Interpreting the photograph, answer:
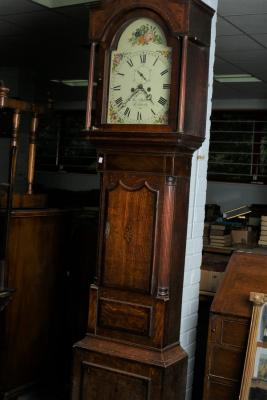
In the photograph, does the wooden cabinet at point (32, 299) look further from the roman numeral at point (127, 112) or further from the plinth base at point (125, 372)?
the roman numeral at point (127, 112)

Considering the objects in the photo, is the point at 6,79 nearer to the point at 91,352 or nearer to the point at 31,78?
the point at 31,78

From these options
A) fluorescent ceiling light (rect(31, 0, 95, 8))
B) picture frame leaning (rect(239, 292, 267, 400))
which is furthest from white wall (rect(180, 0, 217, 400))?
fluorescent ceiling light (rect(31, 0, 95, 8))

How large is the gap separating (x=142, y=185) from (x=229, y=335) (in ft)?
3.26

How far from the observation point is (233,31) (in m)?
4.88

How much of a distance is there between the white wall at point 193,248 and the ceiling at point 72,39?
1046mm

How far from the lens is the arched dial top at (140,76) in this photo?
10.1 feet

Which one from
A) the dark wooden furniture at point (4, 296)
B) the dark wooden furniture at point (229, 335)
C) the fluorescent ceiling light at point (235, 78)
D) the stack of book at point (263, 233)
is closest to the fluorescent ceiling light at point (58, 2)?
the dark wooden furniture at point (4, 296)

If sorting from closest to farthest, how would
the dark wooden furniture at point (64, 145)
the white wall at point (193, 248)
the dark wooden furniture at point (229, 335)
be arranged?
the dark wooden furniture at point (229, 335), the white wall at point (193, 248), the dark wooden furniture at point (64, 145)

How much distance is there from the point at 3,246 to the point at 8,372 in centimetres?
89

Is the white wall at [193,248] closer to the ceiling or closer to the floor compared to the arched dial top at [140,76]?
closer to the floor

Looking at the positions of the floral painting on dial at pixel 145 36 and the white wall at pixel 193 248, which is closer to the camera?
the floral painting on dial at pixel 145 36

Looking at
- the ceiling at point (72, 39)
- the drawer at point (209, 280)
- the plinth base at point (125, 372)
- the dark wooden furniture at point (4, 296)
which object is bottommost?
the plinth base at point (125, 372)

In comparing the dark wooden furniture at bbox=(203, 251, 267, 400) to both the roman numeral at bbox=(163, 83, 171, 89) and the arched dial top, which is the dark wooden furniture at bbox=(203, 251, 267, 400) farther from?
the roman numeral at bbox=(163, 83, 171, 89)

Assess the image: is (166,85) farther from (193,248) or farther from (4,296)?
(4,296)
